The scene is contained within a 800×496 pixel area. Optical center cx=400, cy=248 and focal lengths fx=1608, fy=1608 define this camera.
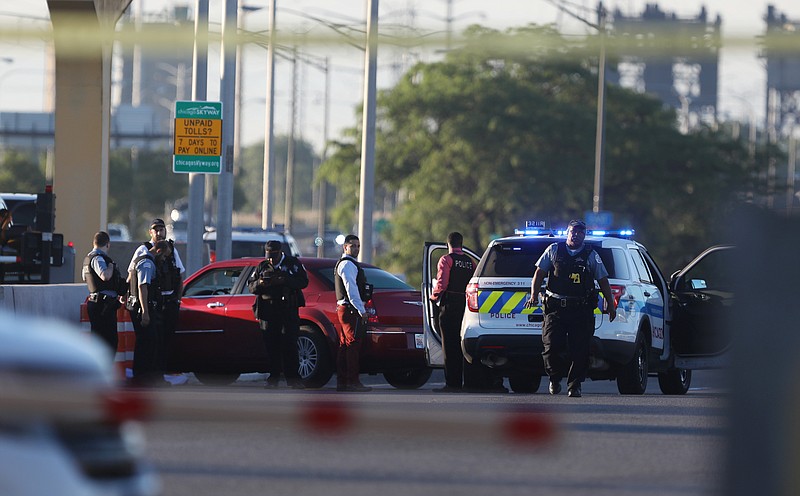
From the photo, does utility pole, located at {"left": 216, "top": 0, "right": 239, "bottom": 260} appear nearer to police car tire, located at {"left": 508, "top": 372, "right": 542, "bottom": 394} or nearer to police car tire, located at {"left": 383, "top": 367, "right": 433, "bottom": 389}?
police car tire, located at {"left": 383, "top": 367, "right": 433, "bottom": 389}

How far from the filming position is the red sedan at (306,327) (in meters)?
17.2

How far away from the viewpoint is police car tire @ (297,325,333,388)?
17281mm

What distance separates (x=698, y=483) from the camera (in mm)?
9055

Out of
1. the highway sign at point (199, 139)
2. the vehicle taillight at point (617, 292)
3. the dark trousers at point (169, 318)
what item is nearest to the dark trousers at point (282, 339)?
the dark trousers at point (169, 318)

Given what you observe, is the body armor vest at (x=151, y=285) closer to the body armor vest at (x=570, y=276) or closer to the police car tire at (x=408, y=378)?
the police car tire at (x=408, y=378)

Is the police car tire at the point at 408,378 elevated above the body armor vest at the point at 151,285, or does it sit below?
below

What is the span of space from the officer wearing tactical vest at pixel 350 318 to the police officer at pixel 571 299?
6.49ft

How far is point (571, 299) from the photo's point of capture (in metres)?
15.3

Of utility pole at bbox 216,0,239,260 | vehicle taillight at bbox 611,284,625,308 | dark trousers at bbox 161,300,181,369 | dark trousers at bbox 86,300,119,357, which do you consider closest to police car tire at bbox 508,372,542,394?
vehicle taillight at bbox 611,284,625,308

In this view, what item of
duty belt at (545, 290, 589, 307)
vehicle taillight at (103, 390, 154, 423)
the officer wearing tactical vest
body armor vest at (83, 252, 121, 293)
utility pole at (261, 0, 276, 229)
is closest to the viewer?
vehicle taillight at (103, 390, 154, 423)

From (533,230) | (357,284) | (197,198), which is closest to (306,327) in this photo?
(357,284)

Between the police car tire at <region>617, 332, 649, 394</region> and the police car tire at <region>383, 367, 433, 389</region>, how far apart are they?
2.77 m

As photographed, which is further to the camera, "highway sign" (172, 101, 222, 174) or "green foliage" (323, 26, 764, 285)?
"green foliage" (323, 26, 764, 285)

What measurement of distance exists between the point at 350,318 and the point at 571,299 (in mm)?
2472
